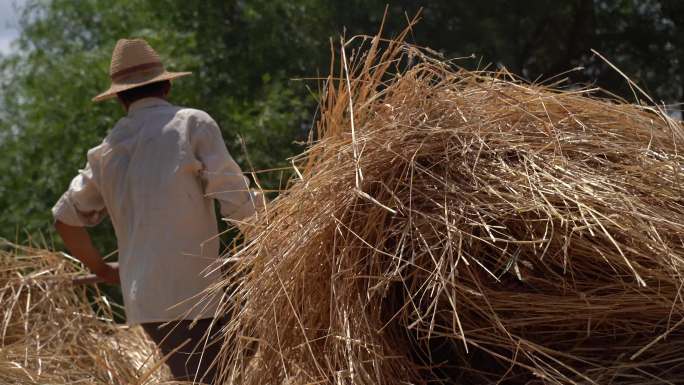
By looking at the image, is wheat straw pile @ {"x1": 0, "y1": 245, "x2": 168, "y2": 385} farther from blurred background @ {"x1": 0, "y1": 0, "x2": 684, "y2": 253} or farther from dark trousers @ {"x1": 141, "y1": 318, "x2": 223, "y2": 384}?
blurred background @ {"x1": 0, "y1": 0, "x2": 684, "y2": 253}

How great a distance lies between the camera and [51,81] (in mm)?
7793

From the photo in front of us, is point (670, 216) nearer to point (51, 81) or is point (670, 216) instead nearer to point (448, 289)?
point (448, 289)

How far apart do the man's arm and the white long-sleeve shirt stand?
12.8 inches

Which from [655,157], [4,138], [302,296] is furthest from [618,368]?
[4,138]

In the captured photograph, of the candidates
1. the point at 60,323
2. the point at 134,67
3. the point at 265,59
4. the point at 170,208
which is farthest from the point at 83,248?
the point at 265,59

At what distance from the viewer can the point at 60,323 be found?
3.93m

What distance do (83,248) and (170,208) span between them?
1.79ft

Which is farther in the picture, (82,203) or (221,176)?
(82,203)

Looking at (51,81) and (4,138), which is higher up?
(51,81)

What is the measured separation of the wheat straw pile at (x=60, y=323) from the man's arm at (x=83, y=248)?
0.75 ft

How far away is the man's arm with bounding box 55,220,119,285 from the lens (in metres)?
3.75

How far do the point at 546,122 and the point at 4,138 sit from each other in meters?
6.53

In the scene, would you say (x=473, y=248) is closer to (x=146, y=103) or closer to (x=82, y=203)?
(x=146, y=103)

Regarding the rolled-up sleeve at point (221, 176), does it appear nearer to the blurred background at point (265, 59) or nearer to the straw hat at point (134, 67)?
the straw hat at point (134, 67)
